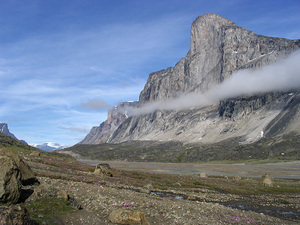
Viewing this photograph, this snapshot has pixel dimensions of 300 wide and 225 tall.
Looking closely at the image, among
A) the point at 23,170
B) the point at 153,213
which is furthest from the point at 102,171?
the point at 153,213

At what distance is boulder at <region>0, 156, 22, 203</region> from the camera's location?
19.8 metres

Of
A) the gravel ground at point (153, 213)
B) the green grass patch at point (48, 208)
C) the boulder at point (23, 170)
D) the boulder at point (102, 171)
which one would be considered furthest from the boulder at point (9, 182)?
the boulder at point (102, 171)

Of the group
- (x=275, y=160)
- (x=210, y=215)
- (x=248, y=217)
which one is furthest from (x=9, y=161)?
(x=275, y=160)

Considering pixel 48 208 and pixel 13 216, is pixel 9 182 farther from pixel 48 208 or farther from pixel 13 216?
pixel 13 216

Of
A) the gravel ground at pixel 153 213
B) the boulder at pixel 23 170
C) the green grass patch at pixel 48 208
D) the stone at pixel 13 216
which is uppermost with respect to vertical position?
the boulder at pixel 23 170

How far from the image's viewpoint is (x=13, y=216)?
14359 mm

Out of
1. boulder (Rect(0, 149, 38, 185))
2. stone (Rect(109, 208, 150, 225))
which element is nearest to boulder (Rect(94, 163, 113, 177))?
boulder (Rect(0, 149, 38, 185))

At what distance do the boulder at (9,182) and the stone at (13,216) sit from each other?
19.3ft

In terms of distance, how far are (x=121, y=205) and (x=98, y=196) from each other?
3866 mm

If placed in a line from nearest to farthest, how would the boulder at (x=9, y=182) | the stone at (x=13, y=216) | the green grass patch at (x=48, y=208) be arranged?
the stone at (x=13, y=216) → the boulder at (x=9, y=182) → the green grass patch at (x=48, y=208)

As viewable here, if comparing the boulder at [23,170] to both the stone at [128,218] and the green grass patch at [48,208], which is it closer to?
the green grass patch at [48,208]

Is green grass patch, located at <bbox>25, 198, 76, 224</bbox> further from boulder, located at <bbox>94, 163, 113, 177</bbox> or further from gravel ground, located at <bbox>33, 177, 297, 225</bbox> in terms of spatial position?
boulder, located at <bbox>94, 163, 113, 177</bbox>

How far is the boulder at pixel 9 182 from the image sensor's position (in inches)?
780

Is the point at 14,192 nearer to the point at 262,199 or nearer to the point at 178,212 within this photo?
the point at 178,212
